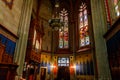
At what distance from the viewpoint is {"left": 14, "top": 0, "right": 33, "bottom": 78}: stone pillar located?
7.82 meters

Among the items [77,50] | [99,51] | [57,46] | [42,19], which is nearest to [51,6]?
[42,19]

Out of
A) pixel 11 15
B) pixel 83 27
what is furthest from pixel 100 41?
pixel 83 27

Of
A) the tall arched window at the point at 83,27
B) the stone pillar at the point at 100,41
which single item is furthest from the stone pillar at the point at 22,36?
the tall arched window at the point at 83,27

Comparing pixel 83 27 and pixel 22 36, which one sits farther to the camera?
pixel 83 27

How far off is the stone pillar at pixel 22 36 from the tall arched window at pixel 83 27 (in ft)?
27.7

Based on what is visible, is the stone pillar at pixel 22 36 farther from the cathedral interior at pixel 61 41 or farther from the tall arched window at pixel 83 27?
the tall arched window at pixel 83 27

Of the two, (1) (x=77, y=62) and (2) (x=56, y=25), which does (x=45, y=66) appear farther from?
(2) (x=56, y=25)

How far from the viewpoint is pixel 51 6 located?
18672 millimetres

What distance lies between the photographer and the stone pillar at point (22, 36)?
7822 mm

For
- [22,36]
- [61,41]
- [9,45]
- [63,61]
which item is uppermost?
[61,41]

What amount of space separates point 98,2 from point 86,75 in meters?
7.91

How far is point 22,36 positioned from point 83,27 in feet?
31.6

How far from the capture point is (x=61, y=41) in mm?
17109

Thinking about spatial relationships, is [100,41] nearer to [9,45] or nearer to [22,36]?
[22,36]
